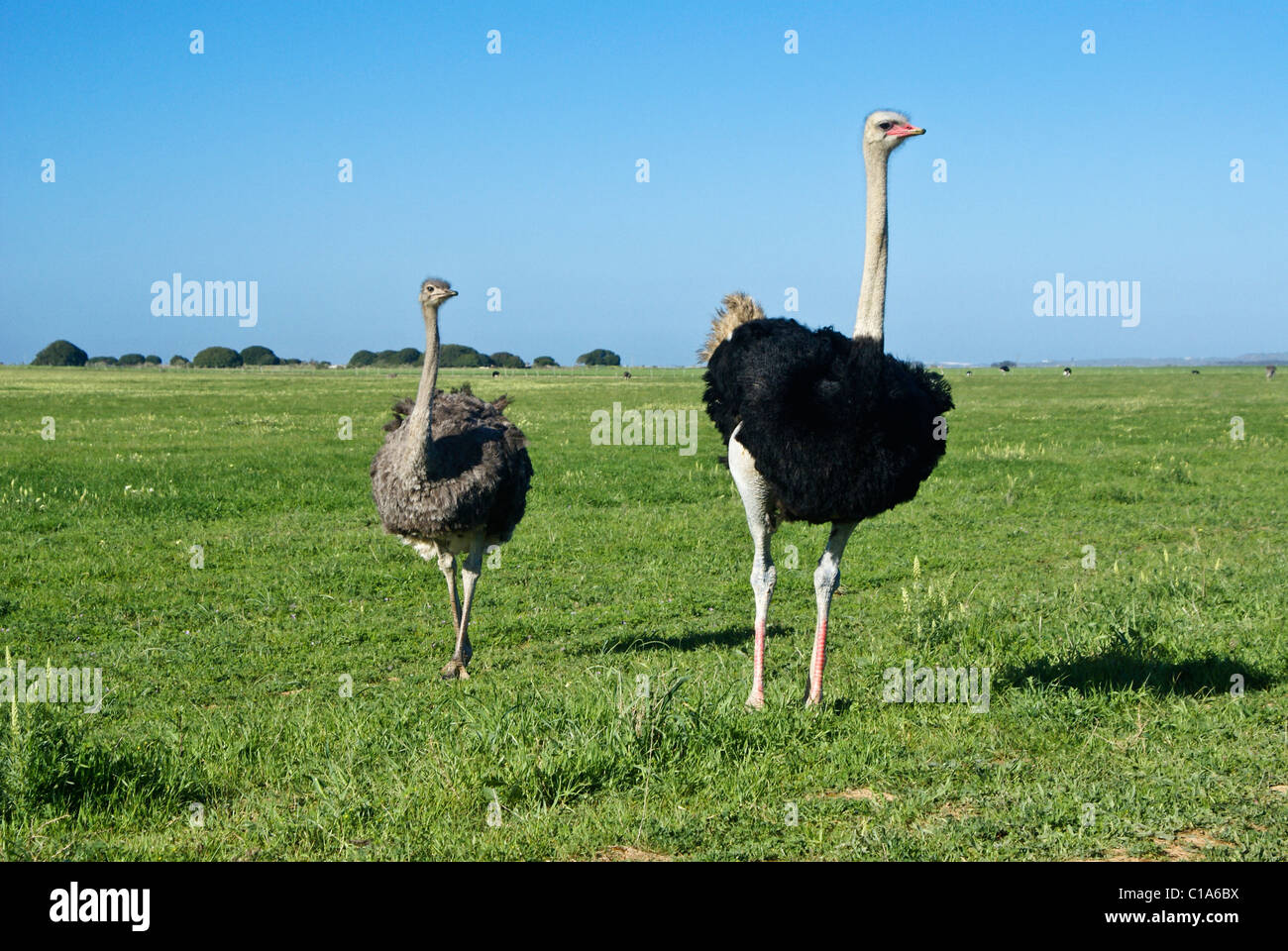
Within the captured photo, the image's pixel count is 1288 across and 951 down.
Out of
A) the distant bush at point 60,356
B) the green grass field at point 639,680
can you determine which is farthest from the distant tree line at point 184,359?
the green grass field at point 639,680

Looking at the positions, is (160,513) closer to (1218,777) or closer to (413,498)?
(413,498)

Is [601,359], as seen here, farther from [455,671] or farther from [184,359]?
[455,671]

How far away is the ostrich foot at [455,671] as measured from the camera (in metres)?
7.70

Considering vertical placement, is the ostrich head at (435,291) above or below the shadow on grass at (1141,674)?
above

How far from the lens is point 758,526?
6.54 meters

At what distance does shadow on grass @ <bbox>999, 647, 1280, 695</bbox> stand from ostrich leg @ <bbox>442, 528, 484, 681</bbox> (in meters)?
3.68

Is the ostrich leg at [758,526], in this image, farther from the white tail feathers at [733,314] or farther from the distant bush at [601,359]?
the distant bush at [601,359]

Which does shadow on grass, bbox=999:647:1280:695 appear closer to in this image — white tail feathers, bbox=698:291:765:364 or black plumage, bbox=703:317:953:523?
black plumage, bbox=703:317:953:523

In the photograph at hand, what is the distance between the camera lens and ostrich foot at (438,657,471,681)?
7.70 meters

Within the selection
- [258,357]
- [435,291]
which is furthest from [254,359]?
[435,291]

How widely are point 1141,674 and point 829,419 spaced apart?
2.74m

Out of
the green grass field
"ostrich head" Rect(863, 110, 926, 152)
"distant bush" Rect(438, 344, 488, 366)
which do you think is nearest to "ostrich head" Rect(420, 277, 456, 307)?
the green grass field

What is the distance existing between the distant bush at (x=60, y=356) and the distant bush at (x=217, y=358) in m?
14.0

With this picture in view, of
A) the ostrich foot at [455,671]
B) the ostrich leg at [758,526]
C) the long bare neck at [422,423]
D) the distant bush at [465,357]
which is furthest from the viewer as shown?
the distant bush at [465,357]
